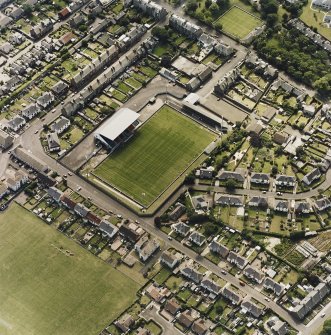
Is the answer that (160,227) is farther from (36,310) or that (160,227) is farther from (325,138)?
(325,138)

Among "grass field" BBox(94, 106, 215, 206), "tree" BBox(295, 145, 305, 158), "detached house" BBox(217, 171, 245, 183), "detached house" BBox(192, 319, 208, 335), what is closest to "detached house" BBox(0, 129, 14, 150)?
"grass field" BBox(94, 106, 215, 206)

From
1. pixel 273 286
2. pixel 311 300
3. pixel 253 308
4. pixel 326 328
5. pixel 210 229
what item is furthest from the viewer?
pixel 210 229

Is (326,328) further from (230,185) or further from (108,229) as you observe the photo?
(108,229)

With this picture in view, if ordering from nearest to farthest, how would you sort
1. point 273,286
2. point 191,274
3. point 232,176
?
point 273,286
point 191,274
point 232,176

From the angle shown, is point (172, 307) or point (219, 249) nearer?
point (172, 307)

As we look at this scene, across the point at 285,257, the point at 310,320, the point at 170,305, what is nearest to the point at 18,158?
the point at 170,305

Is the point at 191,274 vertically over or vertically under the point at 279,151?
under

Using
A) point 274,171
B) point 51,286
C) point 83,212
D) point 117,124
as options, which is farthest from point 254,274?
point 117,124
